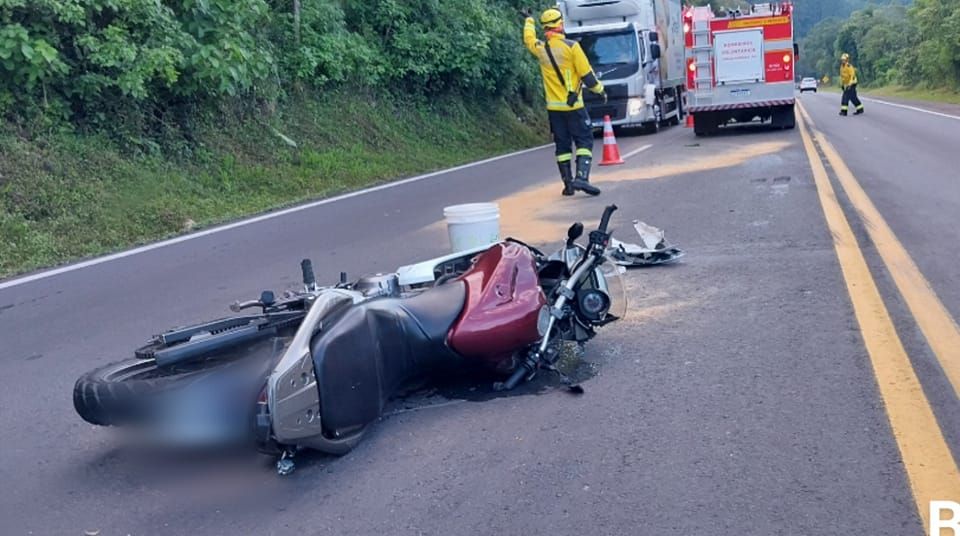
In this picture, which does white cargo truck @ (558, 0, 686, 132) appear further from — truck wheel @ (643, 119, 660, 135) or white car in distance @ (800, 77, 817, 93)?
white car in distance @ (800, 77, 817, 93)

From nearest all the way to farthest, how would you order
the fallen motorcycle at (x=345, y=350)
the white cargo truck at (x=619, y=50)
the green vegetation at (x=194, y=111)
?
the fallen motorcycle at (x=345, y=350)
the green vegetation at (x=194, y=111)
the white cargo truck at (x=619, y=50)

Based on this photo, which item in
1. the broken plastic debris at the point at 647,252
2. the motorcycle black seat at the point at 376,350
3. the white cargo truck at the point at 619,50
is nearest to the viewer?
the motorcycle black seat at the point at 376,350

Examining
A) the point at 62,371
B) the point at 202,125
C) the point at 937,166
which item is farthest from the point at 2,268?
the point at 937,166

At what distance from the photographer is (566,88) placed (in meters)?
11.3

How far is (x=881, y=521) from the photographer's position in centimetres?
322

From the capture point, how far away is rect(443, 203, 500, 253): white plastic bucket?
6496mm

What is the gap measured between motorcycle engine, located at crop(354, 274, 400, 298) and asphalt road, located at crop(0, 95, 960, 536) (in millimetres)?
618

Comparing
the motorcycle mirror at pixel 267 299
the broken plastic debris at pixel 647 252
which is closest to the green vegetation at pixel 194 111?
the broken plastic debris at pixel 647 252

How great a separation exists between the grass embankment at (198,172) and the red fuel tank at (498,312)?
6494 mm

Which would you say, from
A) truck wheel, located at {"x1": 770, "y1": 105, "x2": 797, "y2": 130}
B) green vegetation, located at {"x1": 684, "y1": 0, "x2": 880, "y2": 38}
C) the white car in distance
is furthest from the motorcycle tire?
green vegetation, located at {"x1": 684, "y1": 0, "x2": 880, "y2": 38}

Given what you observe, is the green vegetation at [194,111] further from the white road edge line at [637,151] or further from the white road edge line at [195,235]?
the white road edge line at [637,151]

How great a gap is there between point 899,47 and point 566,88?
81.1 m

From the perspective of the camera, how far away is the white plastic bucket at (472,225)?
6.50 metres

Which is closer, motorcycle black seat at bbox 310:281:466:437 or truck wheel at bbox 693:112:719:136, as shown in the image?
motorcycle black seat at bbox 310:281:466:437
